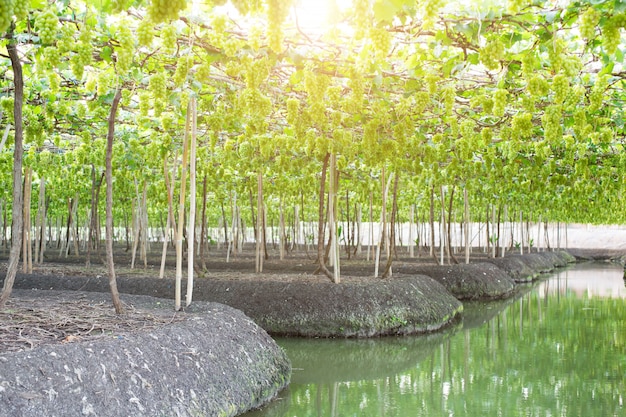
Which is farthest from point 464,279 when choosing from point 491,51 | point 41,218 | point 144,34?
point 144,34

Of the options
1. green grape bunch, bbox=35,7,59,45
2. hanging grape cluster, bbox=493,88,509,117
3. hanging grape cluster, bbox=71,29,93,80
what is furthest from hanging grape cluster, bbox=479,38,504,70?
green grape bunch, bbox=35,7,59,45

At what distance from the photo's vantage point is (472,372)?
29.3 feet

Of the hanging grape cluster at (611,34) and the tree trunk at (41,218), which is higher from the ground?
the hanging grape cluster at (611,34)

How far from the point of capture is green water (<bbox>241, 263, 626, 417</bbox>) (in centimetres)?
702

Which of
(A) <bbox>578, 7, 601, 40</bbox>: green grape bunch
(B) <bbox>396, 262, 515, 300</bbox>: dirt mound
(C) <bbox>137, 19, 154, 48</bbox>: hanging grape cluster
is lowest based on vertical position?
(B) <bbox>396, 262, 515, 300</bbox>: dirt mound

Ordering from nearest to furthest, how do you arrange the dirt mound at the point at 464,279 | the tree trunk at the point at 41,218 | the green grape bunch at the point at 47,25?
the green grape bunch at the point at 47,25 → the tree trunk at the point at 41,218 → the dirt mound at the point at 464,279

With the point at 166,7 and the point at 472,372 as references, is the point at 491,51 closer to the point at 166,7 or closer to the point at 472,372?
the point at 166,7

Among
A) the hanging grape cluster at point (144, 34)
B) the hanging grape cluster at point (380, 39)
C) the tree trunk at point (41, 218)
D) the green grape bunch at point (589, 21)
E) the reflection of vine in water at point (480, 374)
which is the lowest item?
the reflection of vine in water at point (480, 374)

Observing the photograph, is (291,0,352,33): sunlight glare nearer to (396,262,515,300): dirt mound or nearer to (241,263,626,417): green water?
(241,263,626,417): green water

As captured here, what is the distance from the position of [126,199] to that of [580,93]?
24.4 metres

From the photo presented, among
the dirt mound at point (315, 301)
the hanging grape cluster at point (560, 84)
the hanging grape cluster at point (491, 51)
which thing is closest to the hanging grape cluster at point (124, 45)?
the hanging grape cluster at point (491, 51)

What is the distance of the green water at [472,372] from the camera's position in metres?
7.02

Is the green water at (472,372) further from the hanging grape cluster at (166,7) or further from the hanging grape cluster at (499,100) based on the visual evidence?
the hanging grape cluster at (166,7)

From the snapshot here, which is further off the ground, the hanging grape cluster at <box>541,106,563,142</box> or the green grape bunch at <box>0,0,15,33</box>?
the hanging grape cluster at <box>541,106,563,142</box>
